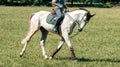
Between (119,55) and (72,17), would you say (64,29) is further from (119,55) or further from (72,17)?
(119,55)

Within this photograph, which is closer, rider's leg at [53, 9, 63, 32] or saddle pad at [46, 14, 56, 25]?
rider's leg at [53, 9, 63, 32]

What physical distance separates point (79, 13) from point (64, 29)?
2.45 ft

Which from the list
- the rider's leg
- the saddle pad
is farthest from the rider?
the saddle pad

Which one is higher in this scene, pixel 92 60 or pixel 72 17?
pixel 72 17

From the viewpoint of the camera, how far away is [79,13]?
12.5 meters

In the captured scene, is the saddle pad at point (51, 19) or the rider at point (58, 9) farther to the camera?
the saddle pad at point (51, 19)

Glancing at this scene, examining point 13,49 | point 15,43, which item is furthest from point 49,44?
point 13,49

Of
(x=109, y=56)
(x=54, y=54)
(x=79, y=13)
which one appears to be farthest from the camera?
(x=109, y=56)

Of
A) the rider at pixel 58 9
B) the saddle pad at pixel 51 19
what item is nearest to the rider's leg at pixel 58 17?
the rider at pixel 58 9

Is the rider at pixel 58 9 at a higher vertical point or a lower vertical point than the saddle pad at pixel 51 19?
higher

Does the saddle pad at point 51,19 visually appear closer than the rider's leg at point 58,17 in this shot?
No

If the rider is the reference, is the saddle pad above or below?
below

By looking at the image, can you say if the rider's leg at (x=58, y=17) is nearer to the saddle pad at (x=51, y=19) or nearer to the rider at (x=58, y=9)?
the rider at (x=58, y=9)

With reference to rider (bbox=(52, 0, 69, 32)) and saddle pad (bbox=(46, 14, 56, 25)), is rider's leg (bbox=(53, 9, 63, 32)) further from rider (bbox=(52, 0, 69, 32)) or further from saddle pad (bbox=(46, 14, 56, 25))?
saddle pad (bbox=(46, 14, 56, 25))
